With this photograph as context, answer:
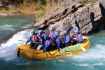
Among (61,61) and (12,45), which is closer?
(61,61)

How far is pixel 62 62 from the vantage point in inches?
698

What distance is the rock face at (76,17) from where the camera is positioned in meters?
22.6

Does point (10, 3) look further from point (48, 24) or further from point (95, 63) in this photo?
point (95, 63)

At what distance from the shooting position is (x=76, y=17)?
2273 centimetres

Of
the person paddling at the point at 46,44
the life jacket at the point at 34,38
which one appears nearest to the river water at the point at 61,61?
the person paddling at the point at 46,44

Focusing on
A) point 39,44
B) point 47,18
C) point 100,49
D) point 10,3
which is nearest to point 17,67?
point 39,44

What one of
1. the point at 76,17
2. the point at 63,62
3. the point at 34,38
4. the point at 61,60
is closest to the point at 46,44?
the point at 34,38

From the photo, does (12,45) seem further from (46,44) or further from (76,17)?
(76,17)

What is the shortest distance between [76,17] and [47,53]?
5583 mm

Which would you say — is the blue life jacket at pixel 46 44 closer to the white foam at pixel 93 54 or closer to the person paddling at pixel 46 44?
the person paddling at pixel 46 44

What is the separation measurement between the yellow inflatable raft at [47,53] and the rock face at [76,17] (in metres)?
3.63

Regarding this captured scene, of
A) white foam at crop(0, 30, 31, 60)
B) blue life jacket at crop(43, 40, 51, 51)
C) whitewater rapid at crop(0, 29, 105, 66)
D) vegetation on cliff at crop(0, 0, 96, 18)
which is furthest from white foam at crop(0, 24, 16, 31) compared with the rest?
blue life jacket at crop(43, 40, 51, 51)

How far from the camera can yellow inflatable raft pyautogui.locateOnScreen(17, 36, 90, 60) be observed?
1792cm

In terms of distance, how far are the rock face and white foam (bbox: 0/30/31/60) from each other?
1.46 metres
